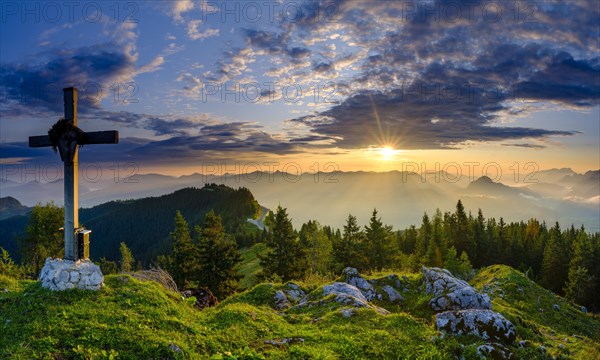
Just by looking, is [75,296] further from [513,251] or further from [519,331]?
[513,251]

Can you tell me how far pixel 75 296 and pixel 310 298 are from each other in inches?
429

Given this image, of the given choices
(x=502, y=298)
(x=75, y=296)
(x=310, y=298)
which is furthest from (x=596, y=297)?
(x=75, y=296)

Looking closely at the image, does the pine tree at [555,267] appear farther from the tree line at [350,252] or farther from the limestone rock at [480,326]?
the limestone rock at [480,326]

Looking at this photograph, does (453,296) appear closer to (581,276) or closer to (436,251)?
(436,251)

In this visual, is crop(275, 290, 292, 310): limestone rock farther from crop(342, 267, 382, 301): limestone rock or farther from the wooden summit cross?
the wooden summit cross

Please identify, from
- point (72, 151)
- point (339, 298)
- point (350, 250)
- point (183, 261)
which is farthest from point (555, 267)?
point (72, 151)

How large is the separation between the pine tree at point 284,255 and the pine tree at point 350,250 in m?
6.63

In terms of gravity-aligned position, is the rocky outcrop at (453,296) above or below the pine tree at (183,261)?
above

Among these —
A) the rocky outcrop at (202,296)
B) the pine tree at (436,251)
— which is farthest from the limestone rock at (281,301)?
the pine tree at (436,251)

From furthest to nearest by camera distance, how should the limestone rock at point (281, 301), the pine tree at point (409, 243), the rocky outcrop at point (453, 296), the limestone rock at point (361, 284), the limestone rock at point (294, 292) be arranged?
the pine tree at point (409, 243) → the limestone rock at point (361, 284) → the limestone rock at point (294, 292) → the limestone rock at point (281, 301) → the rocky outcrop at point (453, 296)

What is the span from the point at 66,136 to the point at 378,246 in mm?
51423

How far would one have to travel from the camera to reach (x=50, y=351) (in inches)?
342

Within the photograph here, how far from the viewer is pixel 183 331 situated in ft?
35.5

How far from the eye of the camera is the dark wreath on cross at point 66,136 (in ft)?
45.5
